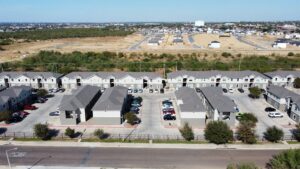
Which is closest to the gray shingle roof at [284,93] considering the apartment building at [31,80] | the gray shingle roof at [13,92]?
the apartment building at [31,80]

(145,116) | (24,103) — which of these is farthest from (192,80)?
(24,103)

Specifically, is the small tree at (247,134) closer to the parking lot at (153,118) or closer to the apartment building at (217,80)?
the parking lot at (153,118)

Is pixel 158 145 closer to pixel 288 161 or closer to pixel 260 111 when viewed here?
pixel 288 161

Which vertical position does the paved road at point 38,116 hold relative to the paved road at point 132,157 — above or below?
above

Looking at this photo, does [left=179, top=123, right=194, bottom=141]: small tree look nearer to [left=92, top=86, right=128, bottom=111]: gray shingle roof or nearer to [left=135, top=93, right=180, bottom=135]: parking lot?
[left=135, top=93, right=180, bottom=135]: parking lot

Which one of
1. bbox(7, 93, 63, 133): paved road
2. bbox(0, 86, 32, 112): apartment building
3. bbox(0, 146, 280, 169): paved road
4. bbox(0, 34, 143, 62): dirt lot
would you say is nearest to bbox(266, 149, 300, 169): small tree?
bbox(0, 146, 280, 169): paved road

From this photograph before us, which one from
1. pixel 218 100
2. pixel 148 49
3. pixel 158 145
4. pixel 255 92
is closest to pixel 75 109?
pixel 158 145
